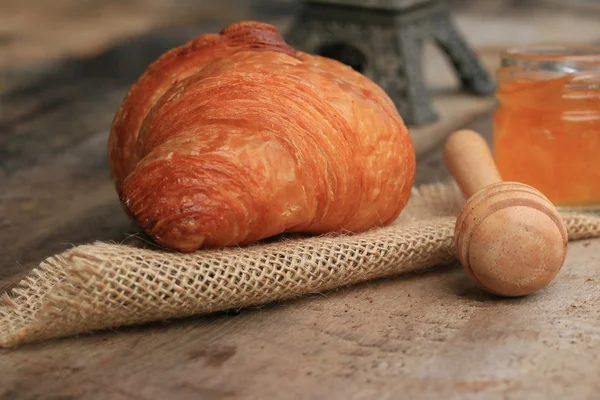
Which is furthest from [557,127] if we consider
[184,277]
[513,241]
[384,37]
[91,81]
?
[91,81]

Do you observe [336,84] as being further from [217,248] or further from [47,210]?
[47,210]

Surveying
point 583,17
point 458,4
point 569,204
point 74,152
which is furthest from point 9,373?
point 458,4

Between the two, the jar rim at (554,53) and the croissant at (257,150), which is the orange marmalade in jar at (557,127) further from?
the croissant at (257,150)

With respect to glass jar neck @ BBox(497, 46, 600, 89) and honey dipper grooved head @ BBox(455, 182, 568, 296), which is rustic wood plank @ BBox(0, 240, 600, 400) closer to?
honey dipper grooved head @ BBox(455, 182, 568, 296)

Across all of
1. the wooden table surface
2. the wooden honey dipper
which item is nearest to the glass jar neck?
the wooden table surface

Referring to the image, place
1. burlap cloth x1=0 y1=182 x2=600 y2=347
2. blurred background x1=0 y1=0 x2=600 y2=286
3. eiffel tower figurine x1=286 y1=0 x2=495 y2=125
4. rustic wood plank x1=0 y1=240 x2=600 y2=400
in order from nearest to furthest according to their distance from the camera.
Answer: rustic wood plank x1=0 y1=240 x2=600 y2=400, burlap cloth x1=0 y1=182 x2=600 y2=347, blurred background x1=0 y1=0 x2=600 y2=286, eiffel tower figurine x1=286 y1=0 x2=495 y2=125
